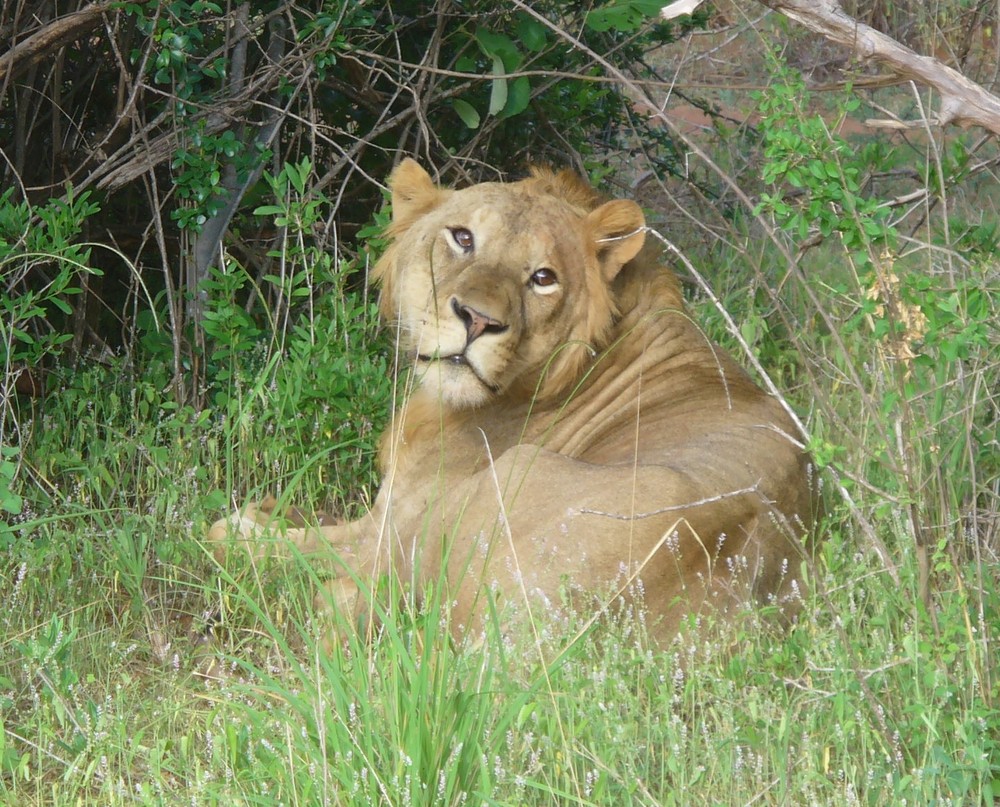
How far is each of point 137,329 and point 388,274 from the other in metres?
1.29

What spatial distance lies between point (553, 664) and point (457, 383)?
4.06ft

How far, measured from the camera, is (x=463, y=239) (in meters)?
4.09

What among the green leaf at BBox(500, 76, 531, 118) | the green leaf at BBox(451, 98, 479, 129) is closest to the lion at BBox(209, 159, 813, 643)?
the green leaf at BBox(500, 76, 531, 118)

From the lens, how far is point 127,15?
475 cm

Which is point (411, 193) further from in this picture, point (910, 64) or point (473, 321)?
point (910, 64)

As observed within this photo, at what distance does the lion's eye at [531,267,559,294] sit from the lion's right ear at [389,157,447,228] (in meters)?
0.45

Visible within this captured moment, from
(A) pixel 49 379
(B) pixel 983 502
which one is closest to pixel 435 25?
(A) pixel 49 379

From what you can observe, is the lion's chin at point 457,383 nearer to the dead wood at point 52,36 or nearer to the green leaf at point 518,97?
the green leaf at point 518,97

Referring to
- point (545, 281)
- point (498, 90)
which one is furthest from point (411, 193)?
point (498, 90)

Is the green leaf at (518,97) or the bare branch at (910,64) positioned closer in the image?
the bare branch at (910,64)

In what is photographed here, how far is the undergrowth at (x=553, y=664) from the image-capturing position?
2564mm

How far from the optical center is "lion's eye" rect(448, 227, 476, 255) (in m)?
4.08

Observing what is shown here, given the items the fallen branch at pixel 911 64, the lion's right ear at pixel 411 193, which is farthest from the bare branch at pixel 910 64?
the lion's right ear at pixel 411 193

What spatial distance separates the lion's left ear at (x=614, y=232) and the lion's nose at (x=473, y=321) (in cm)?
55
